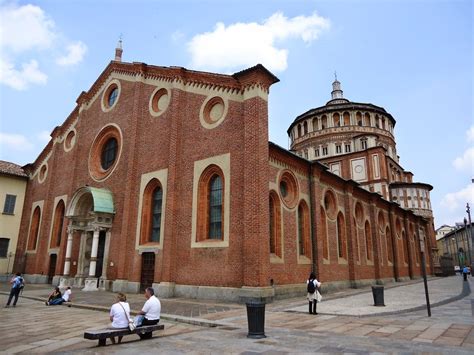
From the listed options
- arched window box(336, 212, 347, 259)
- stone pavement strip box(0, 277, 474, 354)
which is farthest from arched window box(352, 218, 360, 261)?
stone pavement strip box(0, 277, 474, 354)

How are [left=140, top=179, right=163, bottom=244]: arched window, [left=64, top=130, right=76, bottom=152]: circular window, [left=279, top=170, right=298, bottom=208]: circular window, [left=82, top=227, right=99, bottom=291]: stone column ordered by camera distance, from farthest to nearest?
[left=64, top=130, right=76, bottom=152]: circular window, [left=82, top=227, right=99, bottom=291]: stone column, [left=140, top=179, right=163, bottom=244]: arched window, [left=279, top=170, right=298, bottom=208]: circular window

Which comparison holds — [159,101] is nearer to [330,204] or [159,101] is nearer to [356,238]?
[330,204]

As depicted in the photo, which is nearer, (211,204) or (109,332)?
(109,332)

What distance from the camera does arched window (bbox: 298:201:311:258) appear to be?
60.2 feet

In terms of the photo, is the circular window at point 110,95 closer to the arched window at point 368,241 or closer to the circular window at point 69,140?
the circular window at point 69,140

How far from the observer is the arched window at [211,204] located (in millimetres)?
15711

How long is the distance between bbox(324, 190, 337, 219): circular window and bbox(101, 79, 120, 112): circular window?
15483 mm

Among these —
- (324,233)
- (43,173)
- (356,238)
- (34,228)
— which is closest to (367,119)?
(356,238)

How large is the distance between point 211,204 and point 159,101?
7.63m

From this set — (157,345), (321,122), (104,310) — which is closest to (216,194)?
(104,310)

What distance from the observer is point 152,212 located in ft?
61.1

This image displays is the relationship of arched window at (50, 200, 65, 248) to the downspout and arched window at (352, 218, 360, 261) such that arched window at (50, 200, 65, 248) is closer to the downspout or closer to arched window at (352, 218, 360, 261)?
the downspout

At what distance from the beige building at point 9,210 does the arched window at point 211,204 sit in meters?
19.0

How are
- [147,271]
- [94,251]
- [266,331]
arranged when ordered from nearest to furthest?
[266,331], [147,271], [94,251]
